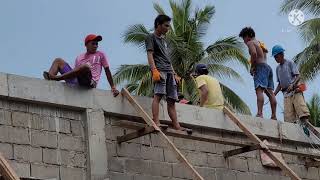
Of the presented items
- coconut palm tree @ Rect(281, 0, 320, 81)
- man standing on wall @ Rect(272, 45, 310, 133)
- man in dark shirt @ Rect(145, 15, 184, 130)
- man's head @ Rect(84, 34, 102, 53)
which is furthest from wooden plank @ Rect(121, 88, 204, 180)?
coconut palm tree @ Rect(281, 0, 320, 81)

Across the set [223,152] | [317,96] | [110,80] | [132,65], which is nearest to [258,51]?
[223,152]

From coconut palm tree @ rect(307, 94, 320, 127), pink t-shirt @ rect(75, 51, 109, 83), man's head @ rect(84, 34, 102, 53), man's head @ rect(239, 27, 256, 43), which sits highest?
coconut palm tree @ rect(307, 94, 320, 127)

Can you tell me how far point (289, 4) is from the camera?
1024 inches

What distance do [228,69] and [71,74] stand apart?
1767cm

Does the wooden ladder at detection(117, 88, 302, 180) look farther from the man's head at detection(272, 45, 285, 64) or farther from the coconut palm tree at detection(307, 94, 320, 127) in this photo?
the coconut palm tree at detection(307, 94, 320, 127)

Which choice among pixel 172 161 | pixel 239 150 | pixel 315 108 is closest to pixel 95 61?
pixel 172 161

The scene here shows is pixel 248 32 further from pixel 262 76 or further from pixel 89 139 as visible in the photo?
pixel 89 139

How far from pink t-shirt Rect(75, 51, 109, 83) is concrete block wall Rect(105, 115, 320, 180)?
22.2 inches

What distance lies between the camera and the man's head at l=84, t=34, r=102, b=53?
11.0 meters

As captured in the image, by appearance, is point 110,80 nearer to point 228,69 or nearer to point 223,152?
point 223,152

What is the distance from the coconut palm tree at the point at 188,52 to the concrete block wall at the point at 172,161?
14220 mm

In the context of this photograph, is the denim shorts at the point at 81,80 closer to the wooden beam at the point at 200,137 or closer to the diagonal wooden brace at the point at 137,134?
the wooden beam at the point at 200,137

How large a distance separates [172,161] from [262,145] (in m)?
1.16

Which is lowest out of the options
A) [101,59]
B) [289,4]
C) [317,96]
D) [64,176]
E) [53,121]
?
[64,176]
